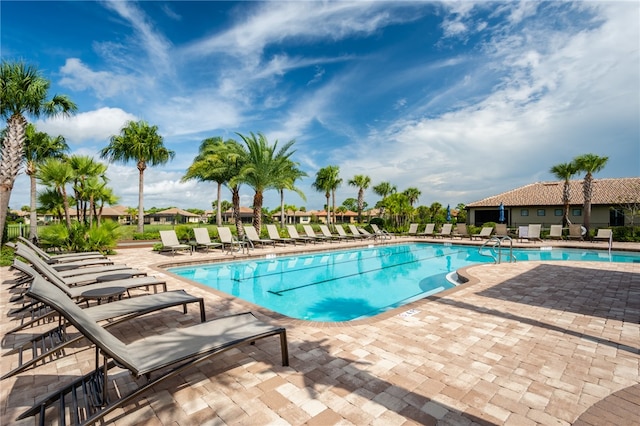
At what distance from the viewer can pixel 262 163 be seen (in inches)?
676

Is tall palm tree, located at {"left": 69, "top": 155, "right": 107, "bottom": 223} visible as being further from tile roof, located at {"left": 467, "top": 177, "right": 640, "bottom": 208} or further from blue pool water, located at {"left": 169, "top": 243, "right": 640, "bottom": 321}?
tile roof, located at {"left": 467, "top": 177, "right": 640, "bottom": 208}

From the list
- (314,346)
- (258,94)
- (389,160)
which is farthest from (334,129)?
(314,346)

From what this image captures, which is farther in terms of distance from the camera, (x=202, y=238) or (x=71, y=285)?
(x=202, y=238)

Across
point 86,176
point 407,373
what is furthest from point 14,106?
point 407,373

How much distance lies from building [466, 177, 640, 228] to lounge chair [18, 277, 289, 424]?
30.2m

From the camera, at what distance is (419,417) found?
2385 mm

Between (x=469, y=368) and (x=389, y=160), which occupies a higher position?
(x=389, y=160)

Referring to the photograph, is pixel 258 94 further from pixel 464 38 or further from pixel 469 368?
pixel 469 368

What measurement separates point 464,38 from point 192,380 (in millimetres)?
14793

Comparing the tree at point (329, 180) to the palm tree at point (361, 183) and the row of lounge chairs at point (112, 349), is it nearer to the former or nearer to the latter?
the palm tree at point (361, 183)

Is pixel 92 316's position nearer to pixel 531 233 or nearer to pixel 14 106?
pixel 14 106

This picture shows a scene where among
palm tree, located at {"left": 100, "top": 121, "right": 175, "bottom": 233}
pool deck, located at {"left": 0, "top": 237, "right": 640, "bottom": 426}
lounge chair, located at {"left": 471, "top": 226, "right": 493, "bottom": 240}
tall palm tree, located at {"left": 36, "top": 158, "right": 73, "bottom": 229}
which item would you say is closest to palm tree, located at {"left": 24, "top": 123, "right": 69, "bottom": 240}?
palm tree, located at {"left": 100, "top": 121, "right": 175, "bottom": 233}

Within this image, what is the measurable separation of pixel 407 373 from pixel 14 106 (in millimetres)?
15482

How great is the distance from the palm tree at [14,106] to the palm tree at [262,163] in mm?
8545
